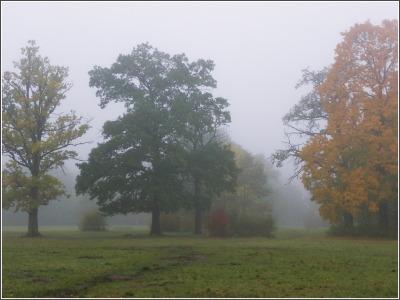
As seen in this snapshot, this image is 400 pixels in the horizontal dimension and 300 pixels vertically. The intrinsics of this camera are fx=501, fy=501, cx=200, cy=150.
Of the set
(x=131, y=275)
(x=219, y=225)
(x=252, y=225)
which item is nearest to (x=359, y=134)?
(x=252, y=225)

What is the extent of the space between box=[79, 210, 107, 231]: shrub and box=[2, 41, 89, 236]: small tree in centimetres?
917

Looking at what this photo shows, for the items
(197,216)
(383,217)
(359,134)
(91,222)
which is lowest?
(91,222)

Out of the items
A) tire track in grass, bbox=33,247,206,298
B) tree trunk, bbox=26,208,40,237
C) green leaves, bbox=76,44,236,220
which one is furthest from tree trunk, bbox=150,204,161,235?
tire track in grass, bbox=33,247,206,298

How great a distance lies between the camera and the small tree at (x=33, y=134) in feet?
130

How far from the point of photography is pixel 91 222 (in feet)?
167

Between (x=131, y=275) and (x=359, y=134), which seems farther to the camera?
(x=359, y=134)

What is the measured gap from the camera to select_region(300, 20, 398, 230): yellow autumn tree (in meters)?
35.2

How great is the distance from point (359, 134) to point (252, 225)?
12.0 meters

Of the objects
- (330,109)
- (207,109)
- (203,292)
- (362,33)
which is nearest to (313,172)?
(330,109)

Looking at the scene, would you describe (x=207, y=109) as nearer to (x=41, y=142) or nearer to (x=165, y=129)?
(x=165, y=129)

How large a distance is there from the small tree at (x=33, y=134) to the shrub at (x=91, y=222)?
9.17 meters

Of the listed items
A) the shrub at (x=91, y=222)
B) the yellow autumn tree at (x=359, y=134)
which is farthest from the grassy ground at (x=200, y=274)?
the shrub at (x=91, y=222)

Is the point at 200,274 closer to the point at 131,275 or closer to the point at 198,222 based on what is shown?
the point at 131,275

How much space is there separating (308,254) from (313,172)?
15.6 m
